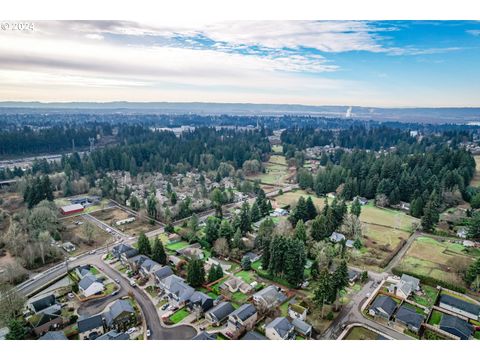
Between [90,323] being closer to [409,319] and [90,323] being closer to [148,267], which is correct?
[148,267]

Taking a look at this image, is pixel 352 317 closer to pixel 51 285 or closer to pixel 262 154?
pixel 51 285

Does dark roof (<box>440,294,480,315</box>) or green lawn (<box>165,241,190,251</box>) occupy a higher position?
dark roof (<box>440,294,480,315</box>)

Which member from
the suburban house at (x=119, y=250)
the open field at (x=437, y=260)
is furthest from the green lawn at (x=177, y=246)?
the open field at (x=437, y=260)

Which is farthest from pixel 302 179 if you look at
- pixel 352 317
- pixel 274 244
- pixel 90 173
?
pixel 90 173

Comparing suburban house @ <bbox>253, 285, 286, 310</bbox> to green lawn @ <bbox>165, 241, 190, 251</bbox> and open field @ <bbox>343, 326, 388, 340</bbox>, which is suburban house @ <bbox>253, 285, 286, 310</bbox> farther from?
green lawn @ <bbox>165, 241, 190, 251</bbox>

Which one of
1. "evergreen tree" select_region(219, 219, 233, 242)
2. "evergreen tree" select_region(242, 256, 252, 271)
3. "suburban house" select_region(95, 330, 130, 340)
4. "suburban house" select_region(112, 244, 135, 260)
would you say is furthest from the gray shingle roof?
"suburban house" select_region(112, 244, 135, 260)

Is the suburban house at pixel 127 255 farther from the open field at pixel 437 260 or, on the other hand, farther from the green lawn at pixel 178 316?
the open field at pixel 437 260

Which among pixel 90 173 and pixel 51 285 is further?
pixel 90 173
